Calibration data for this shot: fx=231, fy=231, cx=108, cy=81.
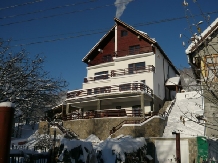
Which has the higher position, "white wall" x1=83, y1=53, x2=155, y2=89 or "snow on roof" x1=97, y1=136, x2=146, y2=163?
"white wall" x1=83, y1=53, x2=155, y2=89

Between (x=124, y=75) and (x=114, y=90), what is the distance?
9.91 ft

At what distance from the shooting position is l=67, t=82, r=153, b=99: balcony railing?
27.1 metres

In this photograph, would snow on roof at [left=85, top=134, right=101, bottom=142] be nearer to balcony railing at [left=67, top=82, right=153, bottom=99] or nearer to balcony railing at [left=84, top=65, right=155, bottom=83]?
balcony railing at [left=67, top=82, right=153, bottom=99]

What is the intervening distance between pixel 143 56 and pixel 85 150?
21934 mm

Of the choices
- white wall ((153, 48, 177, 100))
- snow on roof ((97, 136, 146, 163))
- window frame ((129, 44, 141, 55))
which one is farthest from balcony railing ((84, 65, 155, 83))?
snow on roof ((97, 136, 146, 163))

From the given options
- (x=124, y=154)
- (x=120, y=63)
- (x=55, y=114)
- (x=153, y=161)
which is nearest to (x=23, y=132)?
(x=55, y=114)

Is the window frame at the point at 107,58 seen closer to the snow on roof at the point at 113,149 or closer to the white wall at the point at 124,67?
the white wall at the point at 124,67

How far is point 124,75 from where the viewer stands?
30578 mm

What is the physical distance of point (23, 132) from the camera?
45719mm

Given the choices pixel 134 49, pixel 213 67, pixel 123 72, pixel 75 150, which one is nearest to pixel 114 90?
pixel 123 72

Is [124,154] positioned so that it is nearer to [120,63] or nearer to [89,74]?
[120,63]

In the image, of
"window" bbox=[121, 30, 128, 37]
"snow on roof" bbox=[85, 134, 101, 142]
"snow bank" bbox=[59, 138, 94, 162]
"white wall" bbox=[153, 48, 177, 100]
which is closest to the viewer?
"snow bank" bbox=[59, 138, 94, 162]

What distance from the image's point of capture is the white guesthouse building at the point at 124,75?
2856cm

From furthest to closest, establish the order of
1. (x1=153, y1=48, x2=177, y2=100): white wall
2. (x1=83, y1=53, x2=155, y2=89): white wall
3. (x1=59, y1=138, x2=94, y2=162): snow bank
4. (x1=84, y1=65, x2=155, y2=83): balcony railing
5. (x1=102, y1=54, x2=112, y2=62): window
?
(x1=102, y1=54, x2=112, y2=62): window < (x1=153, y1=48, x2=177, y2=100): white wall < (x1=84, y1=65, x2=155, y2=83): balcony railing < (x1=83, y1=53, x2=155, y2=89): white wall < (x1=59, y1=138, x2=94, y2=162): snow bank
